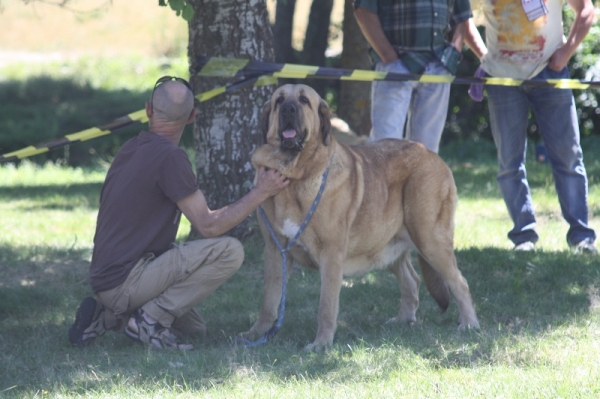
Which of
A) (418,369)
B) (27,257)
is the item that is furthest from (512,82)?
(27,257)

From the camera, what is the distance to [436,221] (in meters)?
4.91

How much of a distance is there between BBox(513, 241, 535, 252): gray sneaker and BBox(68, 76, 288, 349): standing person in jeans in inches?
111

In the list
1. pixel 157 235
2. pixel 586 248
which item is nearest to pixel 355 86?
pixel 586 248

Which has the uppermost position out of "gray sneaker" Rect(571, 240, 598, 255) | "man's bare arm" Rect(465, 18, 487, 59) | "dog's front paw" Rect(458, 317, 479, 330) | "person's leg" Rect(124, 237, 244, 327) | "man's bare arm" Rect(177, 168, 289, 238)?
"man's bare arm" Rect(465, 18, 487, 59)

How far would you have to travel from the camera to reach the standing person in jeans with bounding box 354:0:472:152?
19.3 ft

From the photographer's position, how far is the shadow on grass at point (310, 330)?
390 cm

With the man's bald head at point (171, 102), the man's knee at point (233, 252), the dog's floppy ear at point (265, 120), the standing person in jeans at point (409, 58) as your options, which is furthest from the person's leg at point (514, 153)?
the man's bald head at point (171, 102)

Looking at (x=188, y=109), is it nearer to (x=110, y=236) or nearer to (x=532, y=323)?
(x=110, y=236)

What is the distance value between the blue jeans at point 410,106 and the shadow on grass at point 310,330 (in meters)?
1.09

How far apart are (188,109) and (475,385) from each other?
2.19 meters

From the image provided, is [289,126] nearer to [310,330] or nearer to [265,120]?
[265,120]

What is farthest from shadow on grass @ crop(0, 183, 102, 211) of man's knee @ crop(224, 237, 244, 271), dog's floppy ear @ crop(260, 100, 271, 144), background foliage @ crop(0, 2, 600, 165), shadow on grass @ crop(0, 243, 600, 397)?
dog's floppy ear @ crop(260, 100, 271, 144)

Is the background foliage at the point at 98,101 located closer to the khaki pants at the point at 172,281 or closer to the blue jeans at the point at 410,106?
the blue jeans at the point at 410,106

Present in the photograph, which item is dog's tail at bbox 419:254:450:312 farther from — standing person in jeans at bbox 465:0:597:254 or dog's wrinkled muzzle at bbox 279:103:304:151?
standing person in jeans at bbox 465:0:597:254
